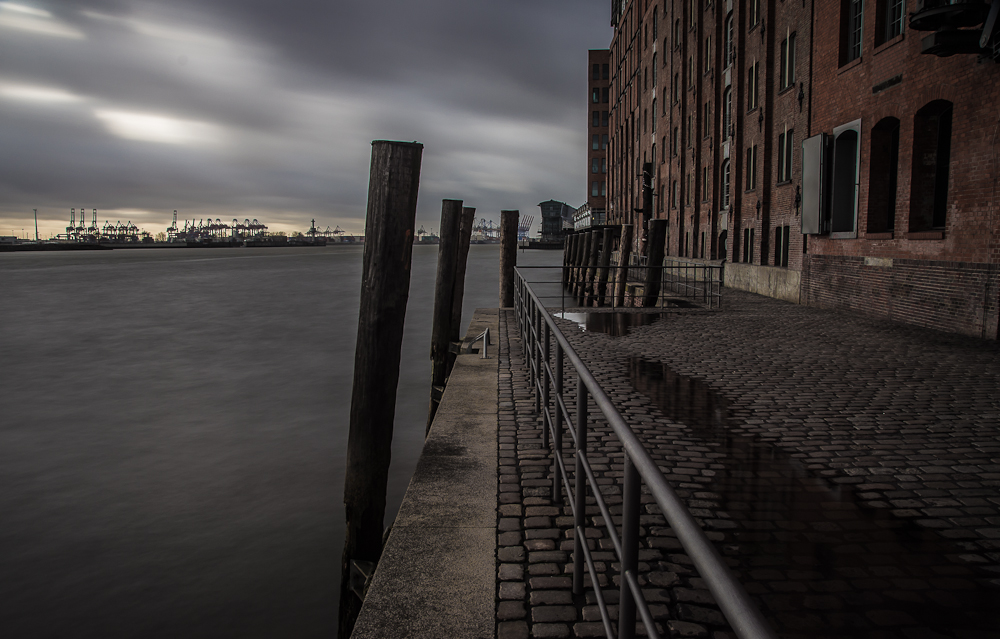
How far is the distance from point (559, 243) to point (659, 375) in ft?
389

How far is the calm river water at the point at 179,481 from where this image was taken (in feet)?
18.6

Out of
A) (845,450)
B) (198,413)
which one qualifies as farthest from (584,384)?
(198,413)

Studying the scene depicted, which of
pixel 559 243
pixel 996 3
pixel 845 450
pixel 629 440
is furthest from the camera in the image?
pixel 559 243

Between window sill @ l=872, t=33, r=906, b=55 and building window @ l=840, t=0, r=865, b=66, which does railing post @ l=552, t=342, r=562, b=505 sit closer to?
window sill @ l=872, t=33, r=906, b=55

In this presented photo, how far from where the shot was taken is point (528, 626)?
9.14 feet

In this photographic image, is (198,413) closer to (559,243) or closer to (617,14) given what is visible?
(617,14)

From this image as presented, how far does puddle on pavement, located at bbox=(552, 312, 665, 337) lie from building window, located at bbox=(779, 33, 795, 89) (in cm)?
957

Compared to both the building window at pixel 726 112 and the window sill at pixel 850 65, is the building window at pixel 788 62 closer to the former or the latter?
the window sill at pixel 850 65

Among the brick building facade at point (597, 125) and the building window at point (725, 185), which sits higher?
the brick building facade at point (597, 125)

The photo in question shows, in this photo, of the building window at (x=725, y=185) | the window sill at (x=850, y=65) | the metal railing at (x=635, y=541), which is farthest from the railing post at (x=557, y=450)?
the building window at (x=725, y=185)

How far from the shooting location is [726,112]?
86.9 feet

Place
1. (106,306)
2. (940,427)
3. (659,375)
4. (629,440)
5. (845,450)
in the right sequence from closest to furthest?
1. (629,440)
2. (845,450)
3. (940,427)
4. (659,375)
5. (106,306)

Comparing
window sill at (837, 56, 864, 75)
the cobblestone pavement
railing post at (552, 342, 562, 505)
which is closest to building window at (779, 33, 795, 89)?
window sill at (837, 56, 864, 75)

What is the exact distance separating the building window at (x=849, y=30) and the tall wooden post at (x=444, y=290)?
9.58m
